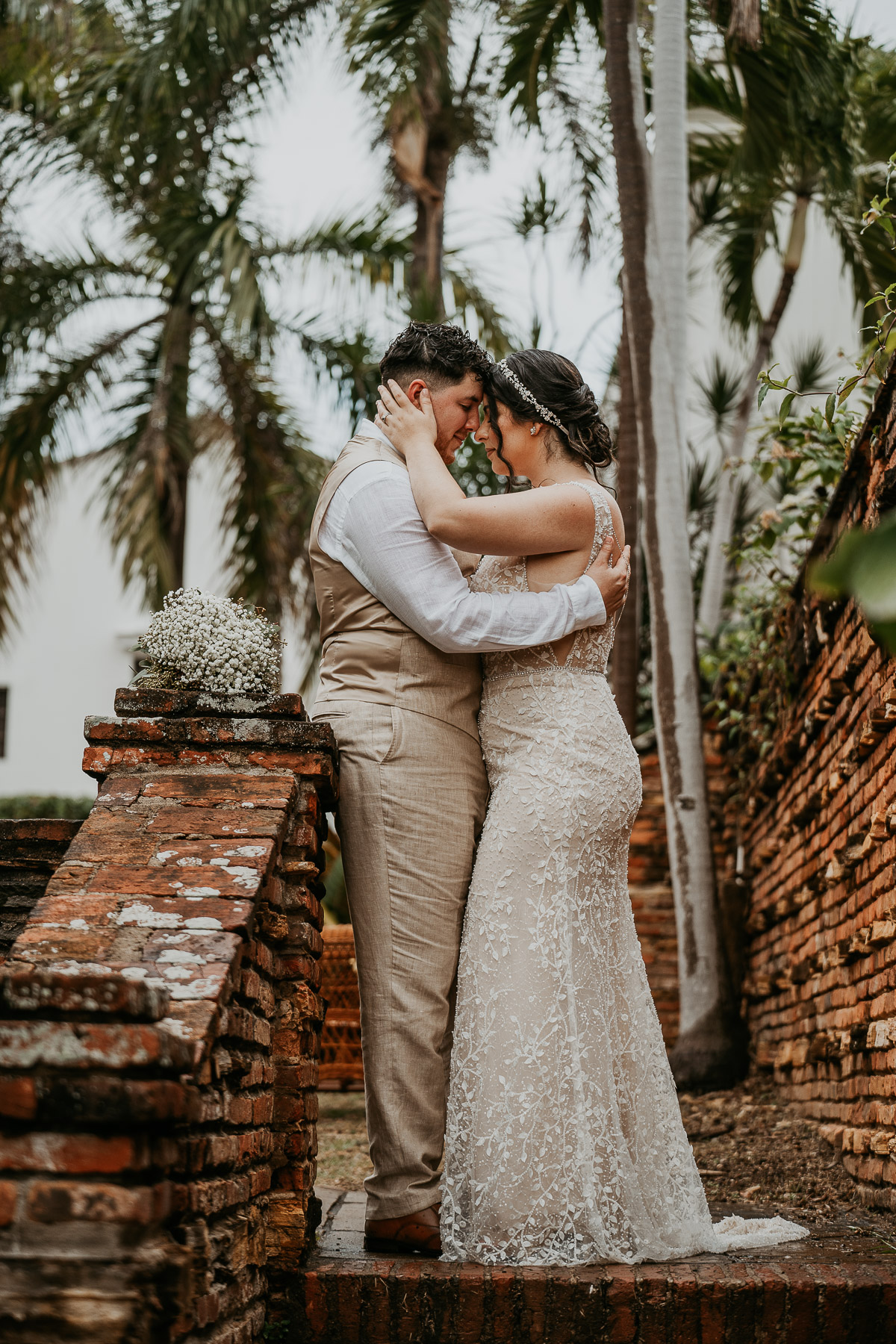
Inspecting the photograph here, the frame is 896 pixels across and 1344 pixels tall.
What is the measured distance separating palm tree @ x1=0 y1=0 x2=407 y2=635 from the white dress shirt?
681 cm

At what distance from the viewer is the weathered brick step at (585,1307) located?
2408mm

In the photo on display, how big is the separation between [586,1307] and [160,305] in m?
10.1

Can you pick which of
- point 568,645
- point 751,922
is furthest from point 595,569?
point 751,922

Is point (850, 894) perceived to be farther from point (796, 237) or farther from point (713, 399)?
point (713, 399)

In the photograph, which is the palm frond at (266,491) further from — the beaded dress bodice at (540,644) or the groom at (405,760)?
the groom at (405,760)

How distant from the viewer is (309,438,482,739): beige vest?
2.92 m

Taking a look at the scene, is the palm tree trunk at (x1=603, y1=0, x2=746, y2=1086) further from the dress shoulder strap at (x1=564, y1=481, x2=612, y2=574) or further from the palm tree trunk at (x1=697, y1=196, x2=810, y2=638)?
the dress shoulder strap at (x1=564, y1=481, x2=612, y2=574)

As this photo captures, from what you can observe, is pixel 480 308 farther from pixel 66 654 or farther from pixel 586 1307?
pixel 66 654

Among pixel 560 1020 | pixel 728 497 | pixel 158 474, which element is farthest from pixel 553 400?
pixel 158 474

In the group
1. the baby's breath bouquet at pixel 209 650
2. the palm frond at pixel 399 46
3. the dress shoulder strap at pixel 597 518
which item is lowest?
the baby's breath bouquet at pixel 209 650

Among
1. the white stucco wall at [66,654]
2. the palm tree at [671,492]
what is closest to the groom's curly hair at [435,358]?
the palm tree at [671,492]

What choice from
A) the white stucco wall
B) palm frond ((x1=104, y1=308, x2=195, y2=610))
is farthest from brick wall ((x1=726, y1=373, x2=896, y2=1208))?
the white stucco wall

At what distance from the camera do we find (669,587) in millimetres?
6270

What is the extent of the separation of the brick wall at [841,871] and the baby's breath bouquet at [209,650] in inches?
59.8
